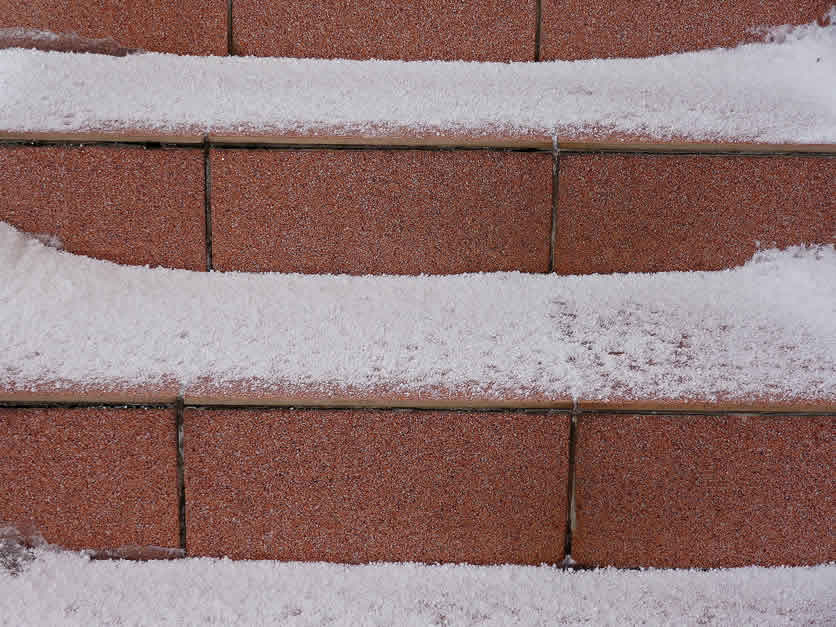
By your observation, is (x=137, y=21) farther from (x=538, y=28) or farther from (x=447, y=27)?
(x=538, y=28)

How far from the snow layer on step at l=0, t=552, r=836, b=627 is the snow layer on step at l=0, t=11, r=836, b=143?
0.56 metres

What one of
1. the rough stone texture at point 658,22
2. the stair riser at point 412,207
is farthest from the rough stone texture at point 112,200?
the rough stone texture at point 658,22

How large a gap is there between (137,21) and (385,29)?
1.29 ft

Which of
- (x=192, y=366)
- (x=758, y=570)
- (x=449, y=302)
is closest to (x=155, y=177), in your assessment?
(x=192, y=366)

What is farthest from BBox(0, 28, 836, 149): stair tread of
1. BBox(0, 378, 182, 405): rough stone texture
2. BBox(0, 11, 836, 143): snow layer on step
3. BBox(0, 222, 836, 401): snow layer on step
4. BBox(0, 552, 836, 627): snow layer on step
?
BBox(0, 552, 836, 627): snow layer on step

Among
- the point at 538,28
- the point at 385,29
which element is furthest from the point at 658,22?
the point at 385,29

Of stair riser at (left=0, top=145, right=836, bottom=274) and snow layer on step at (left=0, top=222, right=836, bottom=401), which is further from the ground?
stair riser at (left=0, top=145, right=836, bottom=274)

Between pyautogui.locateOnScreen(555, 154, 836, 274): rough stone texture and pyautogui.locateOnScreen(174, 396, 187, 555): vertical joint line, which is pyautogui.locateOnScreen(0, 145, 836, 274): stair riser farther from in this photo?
pyautogui.locateOnScreen(174, 396, 187, 555): vertical joint line

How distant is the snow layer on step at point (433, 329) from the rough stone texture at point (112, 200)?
1.1 inches

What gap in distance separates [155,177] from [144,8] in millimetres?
360

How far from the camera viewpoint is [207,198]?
975mm

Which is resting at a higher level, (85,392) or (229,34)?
(229,34)

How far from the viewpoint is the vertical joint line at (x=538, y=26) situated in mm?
1176

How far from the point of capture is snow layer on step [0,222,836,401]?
2.63ft
